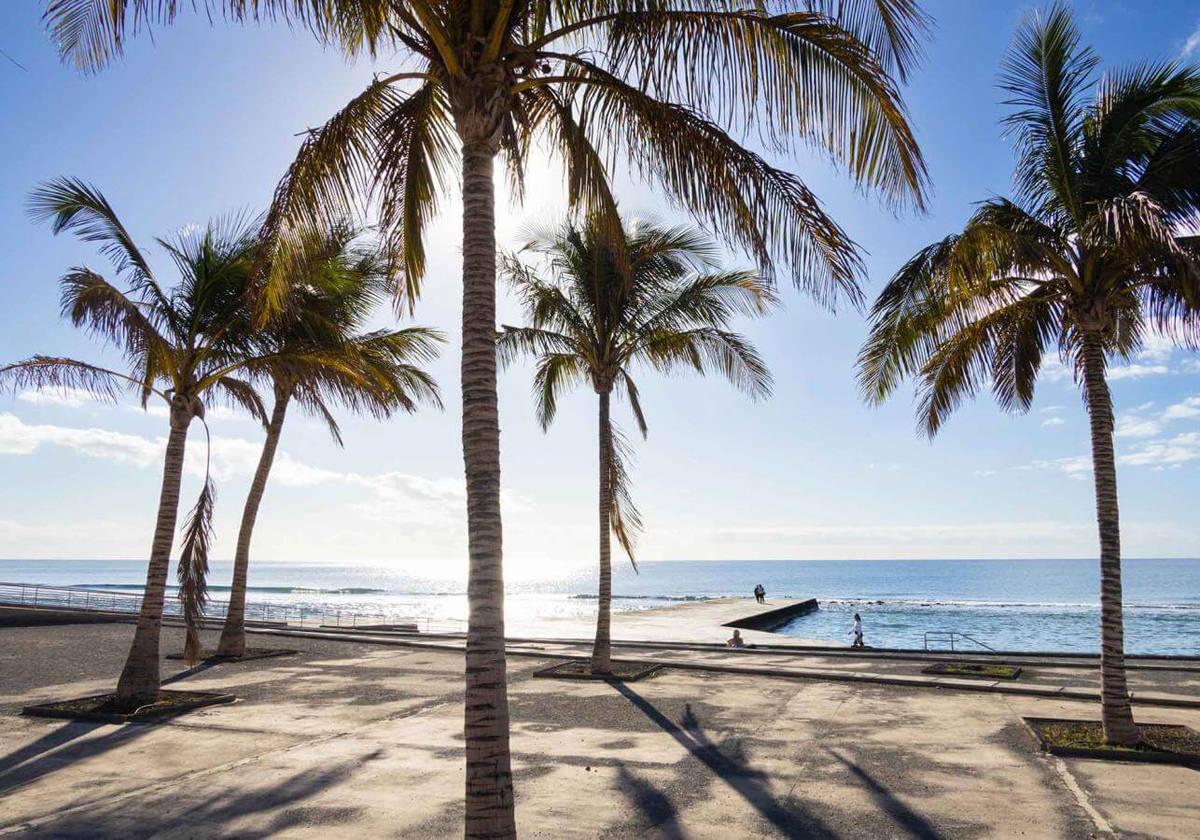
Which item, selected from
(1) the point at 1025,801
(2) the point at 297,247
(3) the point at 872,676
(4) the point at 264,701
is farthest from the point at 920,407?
(4) the point at 264,701

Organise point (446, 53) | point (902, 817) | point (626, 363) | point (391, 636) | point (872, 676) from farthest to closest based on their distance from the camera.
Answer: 1. point (391, 636)
2. point (626, 363)
3. point (872, 676)
4. point (902, 817)
5. point (446, 53)

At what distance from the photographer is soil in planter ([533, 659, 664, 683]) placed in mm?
15820

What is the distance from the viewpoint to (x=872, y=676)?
15727 millimetres

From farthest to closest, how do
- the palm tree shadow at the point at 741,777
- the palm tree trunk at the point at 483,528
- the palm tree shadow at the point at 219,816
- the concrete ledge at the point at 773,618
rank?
1. the concrete ledge at the point at 773,618
2. the palm tree shadow at the point at 741,777
3. the palm tree shadow at the point at 219,816
4. the palm tree trunk at the point at 483,528

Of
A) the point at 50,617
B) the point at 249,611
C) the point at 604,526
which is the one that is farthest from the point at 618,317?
the point at 249,611

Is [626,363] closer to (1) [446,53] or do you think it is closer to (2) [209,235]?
(2) [209,235]

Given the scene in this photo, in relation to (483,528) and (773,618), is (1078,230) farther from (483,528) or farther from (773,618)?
(773,618)

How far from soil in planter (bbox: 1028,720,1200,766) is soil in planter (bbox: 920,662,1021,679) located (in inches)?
191

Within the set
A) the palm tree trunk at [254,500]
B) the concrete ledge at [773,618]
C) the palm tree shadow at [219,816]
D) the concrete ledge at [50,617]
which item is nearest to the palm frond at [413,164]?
the palm tree shadow at [219,816]

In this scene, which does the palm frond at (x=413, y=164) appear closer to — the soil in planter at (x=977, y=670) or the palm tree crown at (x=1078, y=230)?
the palm tree crown at (x=1078, y=230)

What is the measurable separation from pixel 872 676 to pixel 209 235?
1420 centimetres

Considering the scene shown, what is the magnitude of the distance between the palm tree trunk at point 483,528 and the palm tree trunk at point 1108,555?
25.5ft

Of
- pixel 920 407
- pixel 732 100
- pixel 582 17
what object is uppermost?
pixel 582 17

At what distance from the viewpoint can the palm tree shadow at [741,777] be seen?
710 cm
